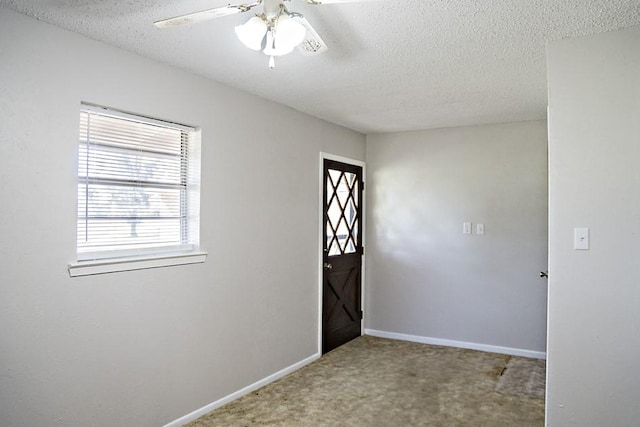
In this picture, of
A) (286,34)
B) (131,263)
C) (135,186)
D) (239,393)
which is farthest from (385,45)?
(239,393)

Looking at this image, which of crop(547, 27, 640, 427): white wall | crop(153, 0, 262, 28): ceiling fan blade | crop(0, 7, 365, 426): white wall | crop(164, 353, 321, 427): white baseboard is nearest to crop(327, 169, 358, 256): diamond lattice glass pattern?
crop(0, 7, 365, 426): white wall

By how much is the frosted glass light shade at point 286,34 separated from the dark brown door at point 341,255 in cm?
285

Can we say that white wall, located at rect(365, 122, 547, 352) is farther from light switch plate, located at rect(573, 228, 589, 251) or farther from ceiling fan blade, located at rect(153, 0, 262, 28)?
ceiling fan blade, located at rect(153, 0, 262, 28)

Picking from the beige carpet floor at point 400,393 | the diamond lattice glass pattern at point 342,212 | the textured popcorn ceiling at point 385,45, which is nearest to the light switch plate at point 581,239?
the textured popcorn ceiling at point 385,45

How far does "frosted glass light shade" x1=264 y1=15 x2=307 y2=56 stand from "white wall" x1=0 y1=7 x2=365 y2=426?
1.26 meters

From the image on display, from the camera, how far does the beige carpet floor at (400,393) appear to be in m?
3.18

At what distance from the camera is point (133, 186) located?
112 inches

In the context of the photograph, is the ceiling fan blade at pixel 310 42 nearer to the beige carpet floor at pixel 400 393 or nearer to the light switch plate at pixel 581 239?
the light switch plate at pixel 581 239

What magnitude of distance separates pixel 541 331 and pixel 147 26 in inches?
170

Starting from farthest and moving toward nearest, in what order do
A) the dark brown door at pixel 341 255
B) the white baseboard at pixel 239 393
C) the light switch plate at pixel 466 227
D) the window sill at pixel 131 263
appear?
the light switch plate at pixel 466 227
the dark brown door at pixel 341 255
the white baseboard at pixel 239 393
the window sill at pixel 131 263

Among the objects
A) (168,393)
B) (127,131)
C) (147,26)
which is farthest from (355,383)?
(147,26)

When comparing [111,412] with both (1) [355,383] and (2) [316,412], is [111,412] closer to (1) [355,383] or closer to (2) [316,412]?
(2) [316,412]

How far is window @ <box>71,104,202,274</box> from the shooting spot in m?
2.59

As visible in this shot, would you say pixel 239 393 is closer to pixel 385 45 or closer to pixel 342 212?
pixel 342 212
